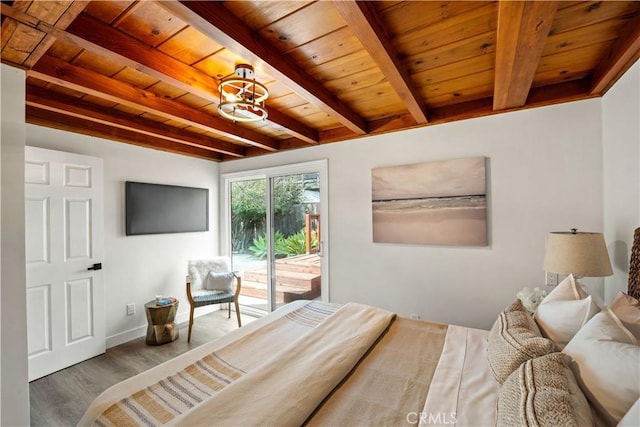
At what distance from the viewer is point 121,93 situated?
6.82ft

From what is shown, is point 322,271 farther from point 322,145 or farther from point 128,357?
point 128,357

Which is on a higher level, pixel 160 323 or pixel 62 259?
pixel 62 259

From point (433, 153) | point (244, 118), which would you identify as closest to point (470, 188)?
point (433, 153)

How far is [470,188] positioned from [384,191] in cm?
78

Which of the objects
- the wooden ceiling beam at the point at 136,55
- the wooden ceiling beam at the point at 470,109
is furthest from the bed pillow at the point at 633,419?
the wooden ceiling beam at the point at 136,55

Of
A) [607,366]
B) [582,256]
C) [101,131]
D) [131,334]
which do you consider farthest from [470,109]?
[131,334]

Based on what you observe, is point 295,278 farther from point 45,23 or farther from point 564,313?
point 45,23

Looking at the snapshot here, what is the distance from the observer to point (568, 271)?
163 centimetres

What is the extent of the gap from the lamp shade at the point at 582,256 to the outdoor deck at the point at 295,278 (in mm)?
2272

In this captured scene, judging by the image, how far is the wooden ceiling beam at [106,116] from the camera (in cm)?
219

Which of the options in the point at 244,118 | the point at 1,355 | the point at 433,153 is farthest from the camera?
the point at 433,153

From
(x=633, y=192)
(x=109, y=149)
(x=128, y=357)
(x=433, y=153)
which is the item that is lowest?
(x=128, y=357)

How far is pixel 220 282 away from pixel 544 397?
11.0 feet

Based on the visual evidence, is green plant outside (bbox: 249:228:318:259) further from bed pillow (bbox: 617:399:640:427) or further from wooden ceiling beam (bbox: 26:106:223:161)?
bed pillow (bbox: 617:399:640:427)
